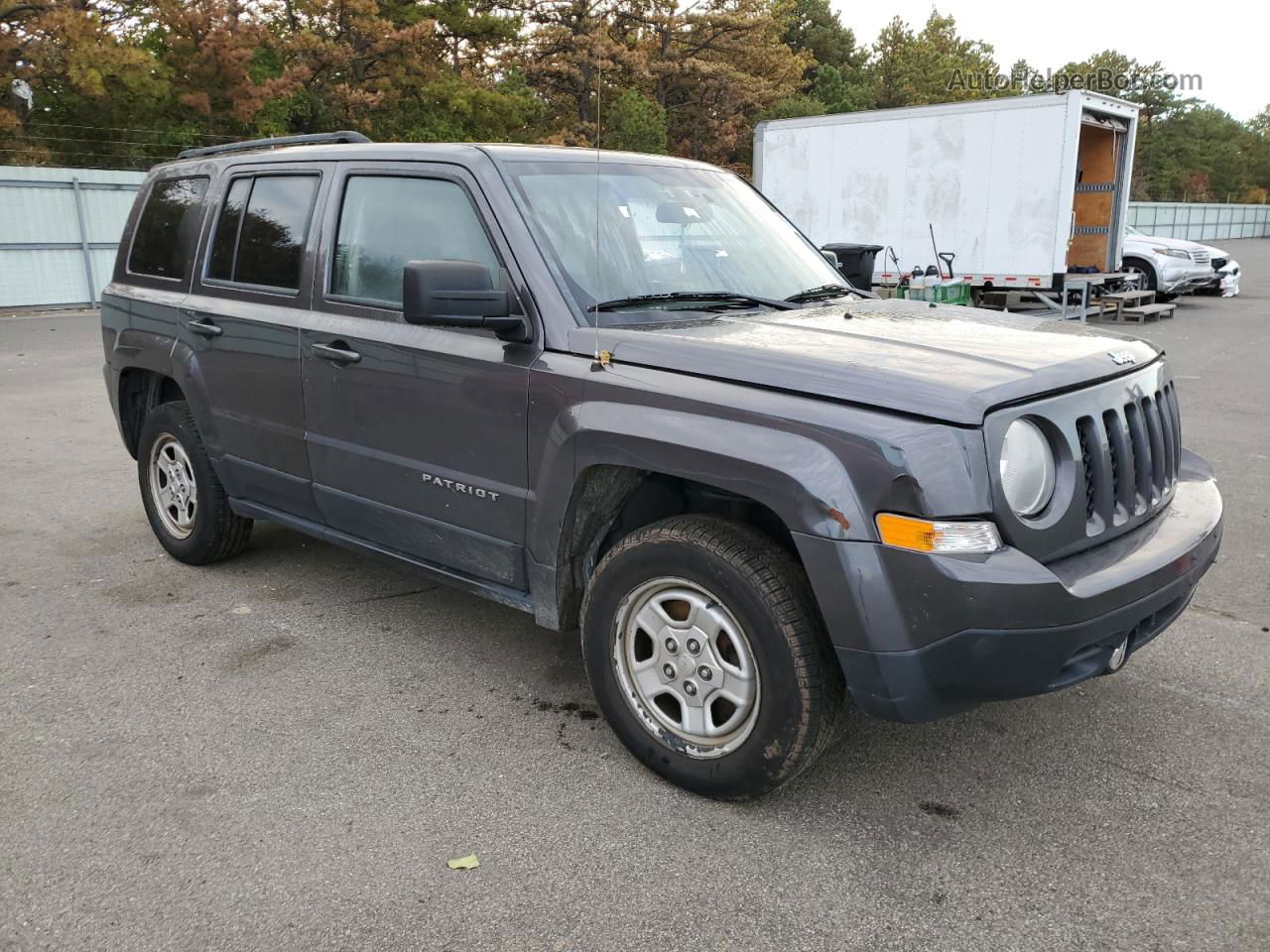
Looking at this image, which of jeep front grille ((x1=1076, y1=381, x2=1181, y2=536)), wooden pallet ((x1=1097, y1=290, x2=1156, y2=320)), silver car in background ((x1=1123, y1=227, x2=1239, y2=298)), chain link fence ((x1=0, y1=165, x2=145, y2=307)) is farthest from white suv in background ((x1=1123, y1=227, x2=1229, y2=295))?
chain link fence ((x1=0, y1=165, x2=145, y2=307))

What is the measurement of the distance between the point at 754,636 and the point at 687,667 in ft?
1.01

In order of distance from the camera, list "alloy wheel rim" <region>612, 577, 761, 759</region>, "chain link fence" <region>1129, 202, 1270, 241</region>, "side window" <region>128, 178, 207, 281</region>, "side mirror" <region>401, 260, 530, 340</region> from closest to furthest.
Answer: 1. "alloy wheel rim" <region>612, 577, 761, 759</region>
2. "side mirror" <region>401, 260, 530, 340</region>
3. "side window" <region>128, 178, 207, 281</region>
4. "chain link fence" <region>1129, 202, 1270, 241</region>

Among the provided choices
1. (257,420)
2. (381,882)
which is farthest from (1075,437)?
(257,420)

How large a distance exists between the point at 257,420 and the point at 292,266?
682 millimetres

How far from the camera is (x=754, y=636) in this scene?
2.95 m

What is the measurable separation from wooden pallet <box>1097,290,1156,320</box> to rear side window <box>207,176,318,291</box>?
15.3 meters

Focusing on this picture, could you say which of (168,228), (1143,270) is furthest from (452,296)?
(1143,270)

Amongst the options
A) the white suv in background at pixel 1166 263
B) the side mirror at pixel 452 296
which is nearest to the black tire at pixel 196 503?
the side mirror at pixel 452 296

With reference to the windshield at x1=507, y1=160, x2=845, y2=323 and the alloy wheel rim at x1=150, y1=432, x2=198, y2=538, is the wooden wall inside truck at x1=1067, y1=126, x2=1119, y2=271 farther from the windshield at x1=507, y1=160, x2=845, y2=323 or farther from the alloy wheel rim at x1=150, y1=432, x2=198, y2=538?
the alloy wheel rim at x1=150, y1=432, x2=198, y2=538

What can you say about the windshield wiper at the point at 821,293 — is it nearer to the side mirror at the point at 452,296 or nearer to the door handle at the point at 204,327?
the side mirror at the point at 452,296

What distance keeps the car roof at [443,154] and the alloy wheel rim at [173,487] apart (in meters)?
1.42

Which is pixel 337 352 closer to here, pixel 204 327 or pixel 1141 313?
pixel 204 327

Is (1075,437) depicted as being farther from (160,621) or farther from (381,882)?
(160,621)

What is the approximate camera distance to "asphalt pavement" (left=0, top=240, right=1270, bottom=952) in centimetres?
269
